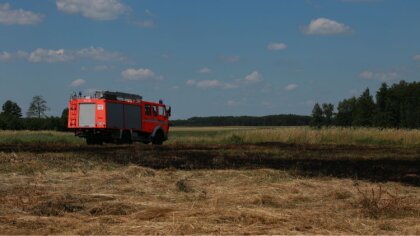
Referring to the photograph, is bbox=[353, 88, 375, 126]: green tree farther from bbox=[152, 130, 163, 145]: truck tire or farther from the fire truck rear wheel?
the fire truck rear wheel

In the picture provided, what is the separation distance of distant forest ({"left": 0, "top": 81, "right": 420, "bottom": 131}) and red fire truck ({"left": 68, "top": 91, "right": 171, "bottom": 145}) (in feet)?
136

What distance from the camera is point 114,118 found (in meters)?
32.8

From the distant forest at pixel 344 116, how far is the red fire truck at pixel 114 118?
136 feet

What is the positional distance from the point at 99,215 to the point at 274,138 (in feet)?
114

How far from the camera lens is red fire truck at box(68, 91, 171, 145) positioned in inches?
1266

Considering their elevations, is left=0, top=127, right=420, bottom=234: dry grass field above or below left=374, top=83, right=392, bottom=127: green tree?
below

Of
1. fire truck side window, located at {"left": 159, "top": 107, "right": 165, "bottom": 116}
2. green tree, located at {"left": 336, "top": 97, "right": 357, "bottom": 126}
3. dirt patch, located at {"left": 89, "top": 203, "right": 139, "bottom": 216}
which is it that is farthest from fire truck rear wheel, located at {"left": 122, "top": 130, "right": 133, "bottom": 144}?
green tree, located at {"left": 336, "top": 97, "right": 357, "bottom": 126}

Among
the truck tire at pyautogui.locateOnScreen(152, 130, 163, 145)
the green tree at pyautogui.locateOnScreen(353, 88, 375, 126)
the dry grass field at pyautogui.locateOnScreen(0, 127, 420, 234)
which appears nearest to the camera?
the dry grass field at pyautogui.locateOnScreen(0, 127, 420, 234)

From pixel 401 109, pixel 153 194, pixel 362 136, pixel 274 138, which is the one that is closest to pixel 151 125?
pixel 274 138

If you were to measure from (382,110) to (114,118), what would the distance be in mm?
76911

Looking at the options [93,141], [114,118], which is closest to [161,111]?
[114,118]

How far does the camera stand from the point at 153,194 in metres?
10.1

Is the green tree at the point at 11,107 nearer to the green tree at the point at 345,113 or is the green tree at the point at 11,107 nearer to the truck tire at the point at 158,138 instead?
the green tree at the point at 345,113

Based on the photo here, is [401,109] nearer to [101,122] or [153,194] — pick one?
[101,122]
